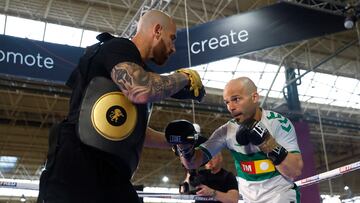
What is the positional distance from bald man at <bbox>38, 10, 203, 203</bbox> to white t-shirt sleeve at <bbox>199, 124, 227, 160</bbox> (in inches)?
42.3

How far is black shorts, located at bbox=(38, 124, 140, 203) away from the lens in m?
1.51

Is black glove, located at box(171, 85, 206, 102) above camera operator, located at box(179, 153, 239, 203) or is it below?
below

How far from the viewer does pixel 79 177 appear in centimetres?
153

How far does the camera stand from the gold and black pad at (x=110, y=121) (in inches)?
61.4

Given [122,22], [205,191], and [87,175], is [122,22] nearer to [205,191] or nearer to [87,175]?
[205,191]

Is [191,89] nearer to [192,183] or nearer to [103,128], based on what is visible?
[103,128]

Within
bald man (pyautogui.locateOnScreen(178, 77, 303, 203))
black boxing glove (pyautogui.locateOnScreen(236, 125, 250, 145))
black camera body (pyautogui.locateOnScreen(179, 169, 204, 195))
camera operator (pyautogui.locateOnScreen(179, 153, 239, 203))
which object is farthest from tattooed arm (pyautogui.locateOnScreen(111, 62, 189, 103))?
black camera body (pyautogui.locateOnScreen(179, 169, 204, 195))

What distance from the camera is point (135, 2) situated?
1013 centimetres

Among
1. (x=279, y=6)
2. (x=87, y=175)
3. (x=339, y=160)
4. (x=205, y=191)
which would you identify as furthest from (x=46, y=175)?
(x=339, y=160)

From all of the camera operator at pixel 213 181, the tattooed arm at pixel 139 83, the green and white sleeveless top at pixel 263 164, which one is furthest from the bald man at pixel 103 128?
the camera operator at pixel 213 181

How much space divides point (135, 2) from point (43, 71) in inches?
175

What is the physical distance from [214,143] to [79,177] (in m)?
1.36

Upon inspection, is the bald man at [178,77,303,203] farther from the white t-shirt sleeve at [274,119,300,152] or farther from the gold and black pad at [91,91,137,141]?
the gold and black pad at [91,91,137,141]

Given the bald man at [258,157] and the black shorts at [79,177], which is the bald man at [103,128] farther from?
the bald man at [258,157]
